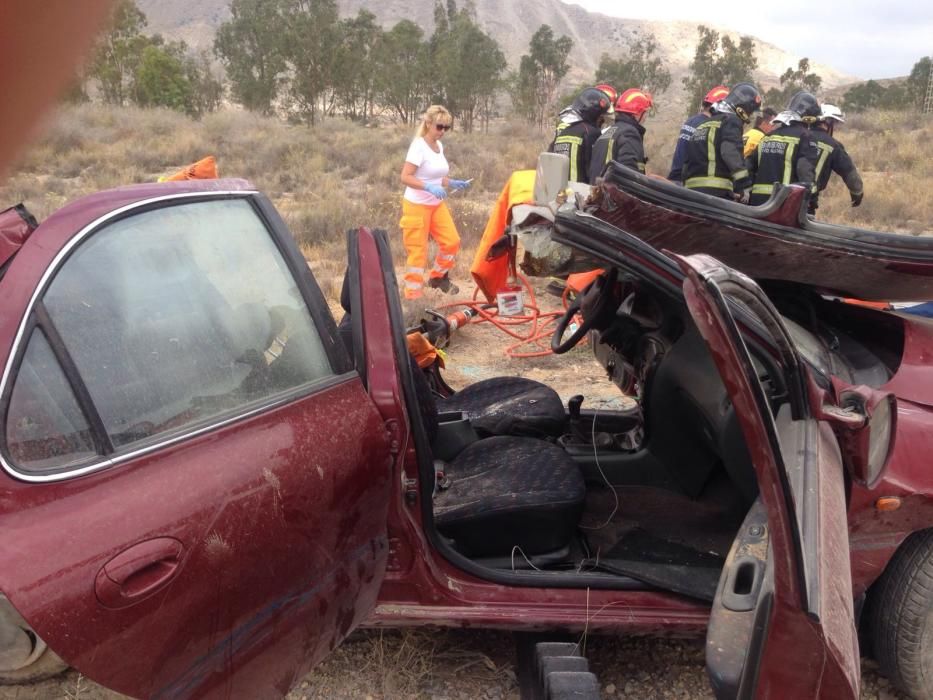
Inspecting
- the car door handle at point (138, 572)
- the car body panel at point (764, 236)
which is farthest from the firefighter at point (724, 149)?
the car door handle at point (138, 572)

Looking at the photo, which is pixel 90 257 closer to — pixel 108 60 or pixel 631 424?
pixel 631 424

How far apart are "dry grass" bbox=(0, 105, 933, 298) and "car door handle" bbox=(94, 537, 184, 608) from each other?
648 cm

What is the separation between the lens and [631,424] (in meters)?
3.69

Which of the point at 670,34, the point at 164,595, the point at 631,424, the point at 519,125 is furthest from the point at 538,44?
the point at 670,34

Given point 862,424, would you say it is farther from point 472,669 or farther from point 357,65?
point 357,65

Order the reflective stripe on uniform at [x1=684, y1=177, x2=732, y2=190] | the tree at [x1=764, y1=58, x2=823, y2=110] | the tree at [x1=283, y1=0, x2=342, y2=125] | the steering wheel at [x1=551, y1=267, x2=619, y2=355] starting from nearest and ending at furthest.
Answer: the steering wheel at [x1=551, y1=267, x2=619, y2=355]
the reflective stripe on uniform at [x1=684, y1=177, x2=732, y2=190]
the tree at [x1=283, y1=0, x2=342, y2=125]
the tree at [x1=764, y1=58, x2=823, y2=110]

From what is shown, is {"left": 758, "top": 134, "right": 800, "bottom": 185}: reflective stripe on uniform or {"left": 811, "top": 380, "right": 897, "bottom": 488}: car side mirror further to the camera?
{"left": 758, "top": 134, "right": 800, "bottom": 185}: reflective stripe on uniform

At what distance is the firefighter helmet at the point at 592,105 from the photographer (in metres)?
7.44

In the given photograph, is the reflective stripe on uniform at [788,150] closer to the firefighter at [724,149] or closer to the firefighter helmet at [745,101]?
the firefighter at [724,149]

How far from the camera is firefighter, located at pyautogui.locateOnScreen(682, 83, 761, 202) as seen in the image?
804cm

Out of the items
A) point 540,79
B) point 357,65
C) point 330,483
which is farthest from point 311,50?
point 330,483

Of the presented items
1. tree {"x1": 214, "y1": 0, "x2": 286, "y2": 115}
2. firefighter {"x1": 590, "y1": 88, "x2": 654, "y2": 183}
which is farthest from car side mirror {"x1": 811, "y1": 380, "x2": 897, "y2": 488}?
tree {"x1": 214, "y1": 0, "x2": 286, "y2": 115}

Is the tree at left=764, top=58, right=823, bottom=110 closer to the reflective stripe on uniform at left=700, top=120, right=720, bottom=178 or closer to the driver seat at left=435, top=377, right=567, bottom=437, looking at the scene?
the reflective stripe on uniform at left=700, top=120, right=720, bottom=178

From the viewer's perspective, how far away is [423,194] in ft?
25.0
